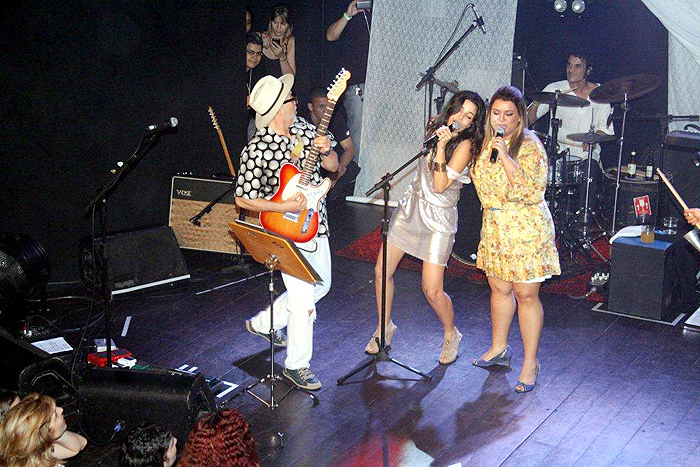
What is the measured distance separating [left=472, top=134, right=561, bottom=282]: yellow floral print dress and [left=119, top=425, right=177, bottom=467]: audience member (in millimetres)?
2453

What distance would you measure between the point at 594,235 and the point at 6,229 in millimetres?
5418

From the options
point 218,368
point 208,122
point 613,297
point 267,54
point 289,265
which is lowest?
point 218,368

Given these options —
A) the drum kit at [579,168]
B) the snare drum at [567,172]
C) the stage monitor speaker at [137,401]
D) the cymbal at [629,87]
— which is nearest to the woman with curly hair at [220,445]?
the stage monitor speaker at [137,401]

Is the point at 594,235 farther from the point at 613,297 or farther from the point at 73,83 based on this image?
the point at 73,83

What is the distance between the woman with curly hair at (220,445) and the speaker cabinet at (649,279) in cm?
430

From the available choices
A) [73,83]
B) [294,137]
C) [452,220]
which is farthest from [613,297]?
[73,83]

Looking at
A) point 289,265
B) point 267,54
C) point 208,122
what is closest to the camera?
point 289,265

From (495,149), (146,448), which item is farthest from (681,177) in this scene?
(146,448)

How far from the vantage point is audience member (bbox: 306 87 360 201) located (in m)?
9.18

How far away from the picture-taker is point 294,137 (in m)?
5.45

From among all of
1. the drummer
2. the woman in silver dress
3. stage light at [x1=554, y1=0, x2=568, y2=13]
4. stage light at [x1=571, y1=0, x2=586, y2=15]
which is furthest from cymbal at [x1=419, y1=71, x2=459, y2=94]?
the woman in silver dress

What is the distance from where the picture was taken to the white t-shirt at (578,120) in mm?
8883

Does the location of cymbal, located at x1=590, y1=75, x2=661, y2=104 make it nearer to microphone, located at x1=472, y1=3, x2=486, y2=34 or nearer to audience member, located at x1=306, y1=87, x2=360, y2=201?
microphone, located at x1=472, y1=3, x2=486, y2=34

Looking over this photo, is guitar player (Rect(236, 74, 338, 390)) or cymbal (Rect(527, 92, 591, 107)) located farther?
cymbal (Rect(527, 92, 591, 107))
